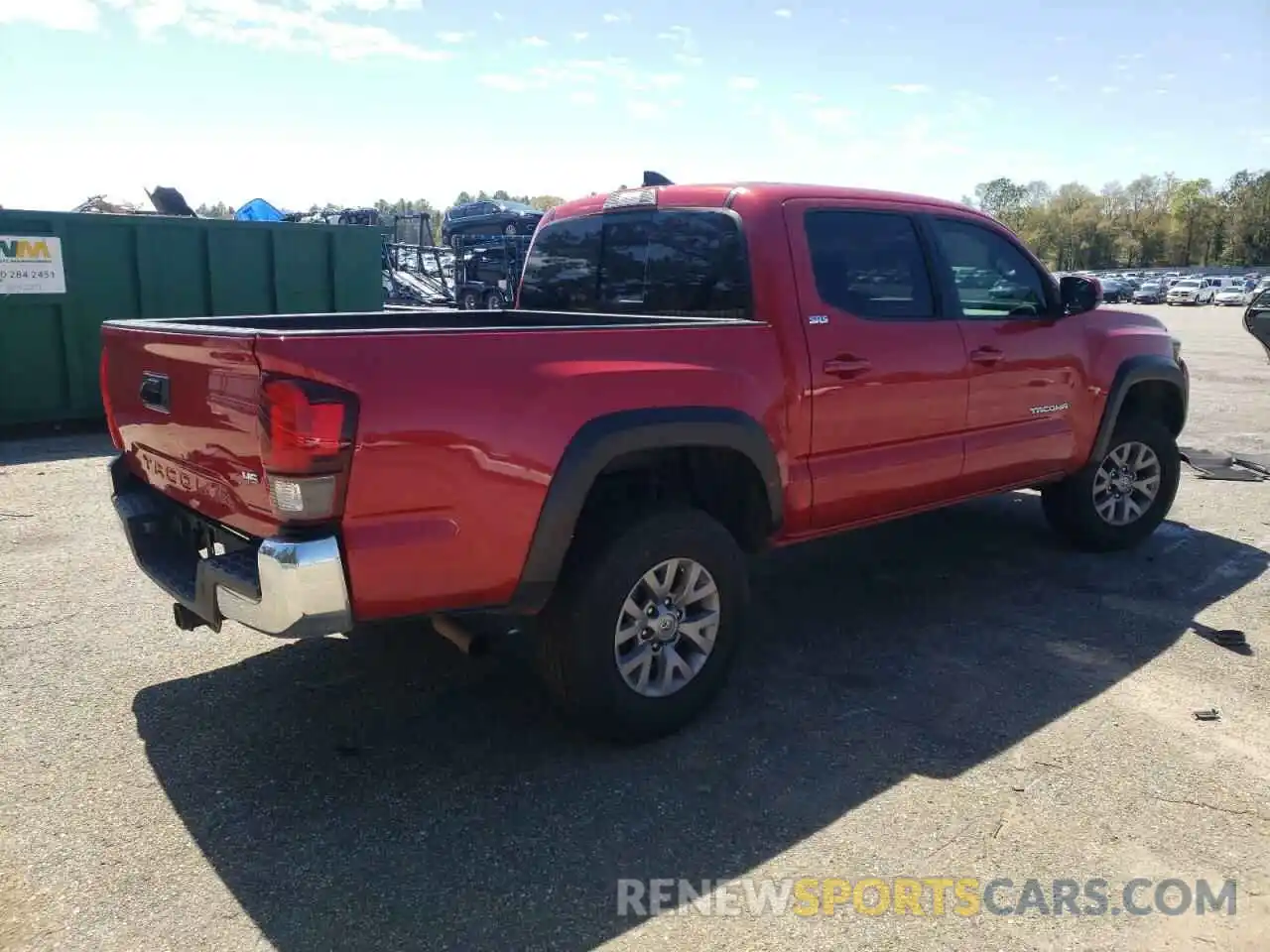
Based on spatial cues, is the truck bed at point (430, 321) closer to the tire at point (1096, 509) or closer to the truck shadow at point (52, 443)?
the tire at point (1096, 509)

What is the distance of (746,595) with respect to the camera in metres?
3.73

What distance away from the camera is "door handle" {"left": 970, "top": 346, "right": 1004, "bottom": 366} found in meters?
4.63

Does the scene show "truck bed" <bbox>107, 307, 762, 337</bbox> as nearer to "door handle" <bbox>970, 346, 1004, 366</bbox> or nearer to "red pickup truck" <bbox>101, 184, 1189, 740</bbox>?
"red pickup truck" <bbox>101, 184, 1189, 740</bbox>

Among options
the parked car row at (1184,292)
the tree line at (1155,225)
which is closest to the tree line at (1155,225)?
the tree line at (1155,225)

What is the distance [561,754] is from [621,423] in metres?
1.22

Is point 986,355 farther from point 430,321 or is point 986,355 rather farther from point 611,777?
point 611,777

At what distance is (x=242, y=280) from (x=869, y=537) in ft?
24.3

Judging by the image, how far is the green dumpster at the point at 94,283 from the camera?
9.09m

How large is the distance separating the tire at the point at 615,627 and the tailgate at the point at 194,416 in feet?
3.31

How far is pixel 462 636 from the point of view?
3.17 meters

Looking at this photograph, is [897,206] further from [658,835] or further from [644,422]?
[658,835]

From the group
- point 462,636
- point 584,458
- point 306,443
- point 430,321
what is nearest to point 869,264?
point 584,458

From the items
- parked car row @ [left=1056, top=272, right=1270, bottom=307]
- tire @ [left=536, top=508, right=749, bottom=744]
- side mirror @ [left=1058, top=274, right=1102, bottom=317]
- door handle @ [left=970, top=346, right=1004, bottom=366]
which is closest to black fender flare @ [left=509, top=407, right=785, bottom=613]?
tire @ [left=536, top=508, right=749, bottom=744]

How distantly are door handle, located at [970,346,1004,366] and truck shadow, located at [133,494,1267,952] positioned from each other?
1277 millimetres
